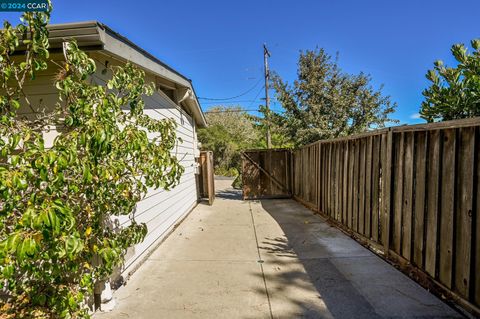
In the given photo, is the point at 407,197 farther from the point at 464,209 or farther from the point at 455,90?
→ the point at 455,90

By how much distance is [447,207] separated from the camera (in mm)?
2676

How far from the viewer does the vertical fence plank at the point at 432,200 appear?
2.82 metres

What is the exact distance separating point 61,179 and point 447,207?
129 inches

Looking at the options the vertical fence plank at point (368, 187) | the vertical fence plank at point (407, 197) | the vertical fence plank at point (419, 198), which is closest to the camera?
the vertical fence plank at point (419, 198)

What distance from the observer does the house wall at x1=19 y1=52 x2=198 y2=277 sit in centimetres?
288

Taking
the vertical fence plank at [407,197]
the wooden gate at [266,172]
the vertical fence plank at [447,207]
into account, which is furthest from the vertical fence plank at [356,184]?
the wooden gate at [266,172]

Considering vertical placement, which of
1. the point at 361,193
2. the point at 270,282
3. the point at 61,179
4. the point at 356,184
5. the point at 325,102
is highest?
the point at 325,102

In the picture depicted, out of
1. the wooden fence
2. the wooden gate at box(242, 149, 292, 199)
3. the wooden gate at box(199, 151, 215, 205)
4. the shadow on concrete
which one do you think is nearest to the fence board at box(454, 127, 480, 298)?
the wooden fence

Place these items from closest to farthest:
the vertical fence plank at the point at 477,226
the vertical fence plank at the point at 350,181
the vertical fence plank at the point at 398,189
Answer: the vertical fence plank at the point at 477,226, the vertical fence plank at the point at 398,189, the vertical fence plank at the point at 350,181

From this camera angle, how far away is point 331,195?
601 centimetres

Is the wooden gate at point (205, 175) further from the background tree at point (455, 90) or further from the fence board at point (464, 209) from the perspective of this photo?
the fence board at point (464, 209)

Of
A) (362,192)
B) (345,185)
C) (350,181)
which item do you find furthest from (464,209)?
(345,185)

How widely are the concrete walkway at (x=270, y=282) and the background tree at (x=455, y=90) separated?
2671 mm

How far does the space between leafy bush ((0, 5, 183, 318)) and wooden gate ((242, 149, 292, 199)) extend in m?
7.05
